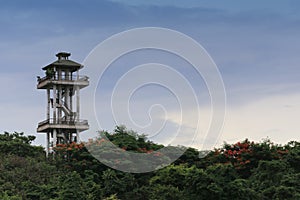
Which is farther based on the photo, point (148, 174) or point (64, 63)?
point (64, 63)

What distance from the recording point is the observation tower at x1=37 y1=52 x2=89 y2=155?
3272 cm

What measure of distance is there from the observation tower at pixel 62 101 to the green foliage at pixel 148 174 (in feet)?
6.18

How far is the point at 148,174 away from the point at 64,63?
9592 millimetres

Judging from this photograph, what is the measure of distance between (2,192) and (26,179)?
7.31ft

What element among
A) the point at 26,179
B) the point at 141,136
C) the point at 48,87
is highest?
the point at 48,87

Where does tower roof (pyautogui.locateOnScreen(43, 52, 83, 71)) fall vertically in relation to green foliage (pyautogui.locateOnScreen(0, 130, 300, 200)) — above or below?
above

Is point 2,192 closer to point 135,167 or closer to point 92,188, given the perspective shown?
point 92,188

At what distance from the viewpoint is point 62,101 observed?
1313 inches

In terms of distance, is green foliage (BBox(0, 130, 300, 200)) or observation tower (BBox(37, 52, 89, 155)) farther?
observation tower (BBox(37, 52, 89, 155))

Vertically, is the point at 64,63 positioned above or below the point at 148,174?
above

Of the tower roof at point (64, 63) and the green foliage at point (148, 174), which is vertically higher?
the tower roof at point (64, 63)

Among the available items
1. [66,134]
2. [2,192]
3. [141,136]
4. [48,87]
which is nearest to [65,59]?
[48,87]

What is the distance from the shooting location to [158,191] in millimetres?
22375

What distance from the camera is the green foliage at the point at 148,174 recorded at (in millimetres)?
21844
